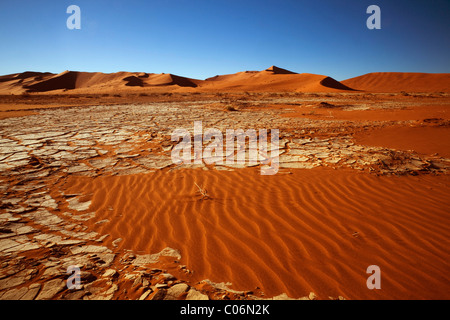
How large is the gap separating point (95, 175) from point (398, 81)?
193 ft

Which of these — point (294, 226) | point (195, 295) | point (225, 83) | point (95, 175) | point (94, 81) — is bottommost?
point (195, 295)

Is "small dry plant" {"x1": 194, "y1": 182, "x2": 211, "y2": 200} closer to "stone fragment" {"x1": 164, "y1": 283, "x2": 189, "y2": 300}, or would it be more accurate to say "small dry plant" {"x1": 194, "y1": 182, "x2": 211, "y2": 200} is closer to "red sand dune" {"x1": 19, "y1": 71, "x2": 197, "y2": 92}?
"stone fragment" {"x1": 164, "y1": 283, "x2": 189, "y2": 300}

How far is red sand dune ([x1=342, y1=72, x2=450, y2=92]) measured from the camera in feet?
125

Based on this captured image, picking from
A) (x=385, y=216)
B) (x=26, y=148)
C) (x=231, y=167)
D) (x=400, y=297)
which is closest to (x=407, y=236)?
(x=385, y=216)

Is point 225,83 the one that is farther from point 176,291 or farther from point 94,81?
point 176,291

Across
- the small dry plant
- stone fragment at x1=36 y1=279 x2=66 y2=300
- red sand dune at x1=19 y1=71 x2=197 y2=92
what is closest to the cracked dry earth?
stone fragment at x1=36 y1=279 x2=66 y2=300

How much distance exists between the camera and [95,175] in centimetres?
403

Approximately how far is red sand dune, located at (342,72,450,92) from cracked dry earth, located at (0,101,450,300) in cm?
4096

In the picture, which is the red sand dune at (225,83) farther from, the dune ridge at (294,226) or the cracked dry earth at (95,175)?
the dune ridge at (294,226)

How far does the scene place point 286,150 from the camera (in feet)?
17.2

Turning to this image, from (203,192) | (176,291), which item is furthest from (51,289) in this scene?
(203,192)

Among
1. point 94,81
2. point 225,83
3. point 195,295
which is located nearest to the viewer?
point 195,295

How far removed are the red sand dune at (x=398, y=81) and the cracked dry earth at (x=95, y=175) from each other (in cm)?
4096
